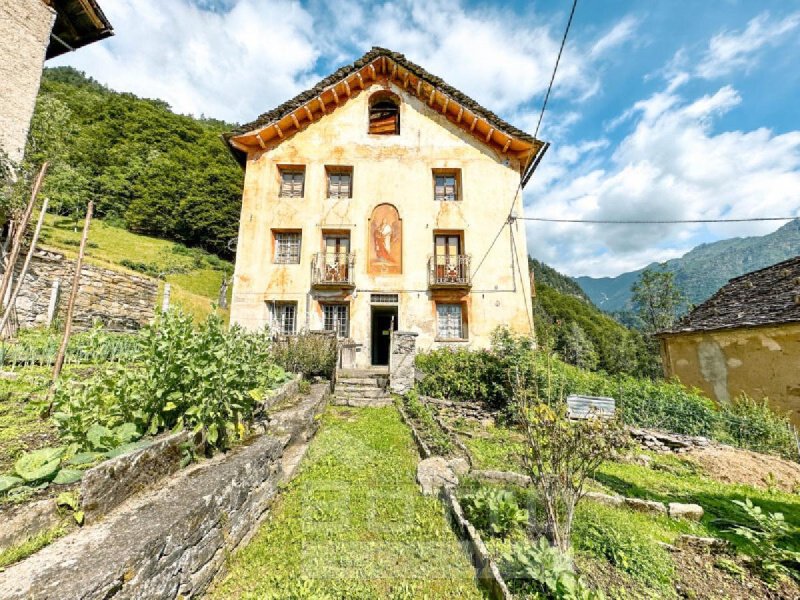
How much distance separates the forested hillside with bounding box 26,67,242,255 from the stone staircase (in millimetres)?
29630

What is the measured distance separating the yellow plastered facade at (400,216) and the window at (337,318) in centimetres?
25

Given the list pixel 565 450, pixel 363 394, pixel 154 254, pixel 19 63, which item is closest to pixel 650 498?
pixel 565 450

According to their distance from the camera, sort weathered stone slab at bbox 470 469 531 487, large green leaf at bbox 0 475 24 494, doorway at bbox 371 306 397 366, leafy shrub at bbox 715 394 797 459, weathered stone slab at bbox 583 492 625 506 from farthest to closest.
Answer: doorway at bbox 371 306 397 366
leafy shrub at bbox 715 394 797 459
weathered stone slab at bbox 470 469 531 487
weathered stone slab at bbox 583 492 625 506
large green leaf at bbox 0 475 24 494

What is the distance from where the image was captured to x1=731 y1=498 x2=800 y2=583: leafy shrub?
141 inches

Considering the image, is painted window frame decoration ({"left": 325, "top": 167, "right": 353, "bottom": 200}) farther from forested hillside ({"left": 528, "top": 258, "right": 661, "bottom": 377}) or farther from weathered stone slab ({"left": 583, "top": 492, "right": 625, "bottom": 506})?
forested hillside ({"left": 528, "top": 258, "right": 661, "bottom": 377})

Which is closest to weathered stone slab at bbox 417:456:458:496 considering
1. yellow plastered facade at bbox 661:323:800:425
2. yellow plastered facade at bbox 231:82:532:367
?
yellow plastered facade at bbox 231:82:532:367

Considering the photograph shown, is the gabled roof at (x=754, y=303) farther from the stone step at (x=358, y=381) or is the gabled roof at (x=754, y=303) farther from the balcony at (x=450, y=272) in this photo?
the stone step at (x=358, y=381)

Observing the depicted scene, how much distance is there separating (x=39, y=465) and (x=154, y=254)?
30.1 metres

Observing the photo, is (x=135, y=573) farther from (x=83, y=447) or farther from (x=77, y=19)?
(x=77, y=19)

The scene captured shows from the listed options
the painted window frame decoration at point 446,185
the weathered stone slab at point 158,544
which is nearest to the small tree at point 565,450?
the weathered stone slab at point 158,544

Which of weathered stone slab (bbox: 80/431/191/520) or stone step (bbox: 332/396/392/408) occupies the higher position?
weathered stone slab (bbox: 80/431/191/520)

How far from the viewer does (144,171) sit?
3559 centimetres

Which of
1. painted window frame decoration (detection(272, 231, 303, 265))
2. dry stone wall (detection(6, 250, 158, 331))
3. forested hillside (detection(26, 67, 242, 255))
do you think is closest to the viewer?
dry stone wall (detection(6, 250, 158, 331))

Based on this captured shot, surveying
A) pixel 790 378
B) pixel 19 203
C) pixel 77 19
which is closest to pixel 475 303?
pixel 790 378
